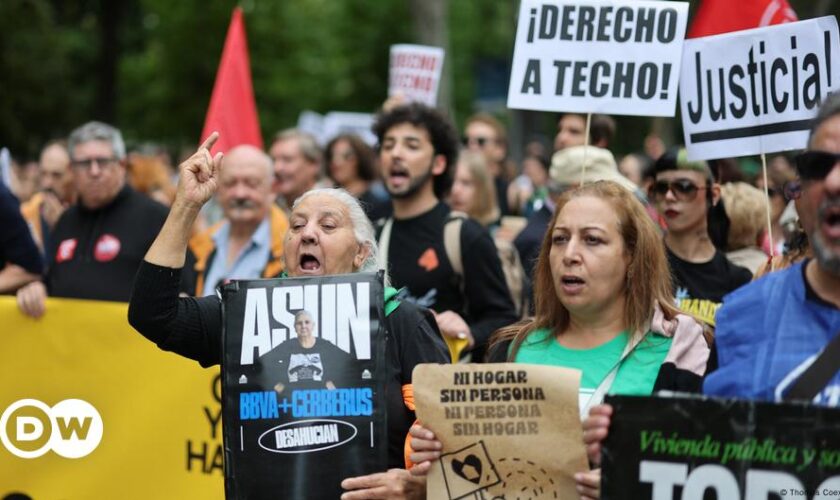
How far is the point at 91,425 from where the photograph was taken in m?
6.33

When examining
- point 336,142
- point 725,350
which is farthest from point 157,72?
point 725,350

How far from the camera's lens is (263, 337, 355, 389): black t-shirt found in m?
4.40

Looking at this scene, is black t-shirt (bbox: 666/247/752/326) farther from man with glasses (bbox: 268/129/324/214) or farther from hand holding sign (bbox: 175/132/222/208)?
man with glasses (bbox: 268/129/324/214)

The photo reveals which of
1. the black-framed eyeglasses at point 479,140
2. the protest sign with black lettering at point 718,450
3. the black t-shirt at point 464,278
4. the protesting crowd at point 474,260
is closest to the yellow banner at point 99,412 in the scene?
the protesting crowd at point 474,260

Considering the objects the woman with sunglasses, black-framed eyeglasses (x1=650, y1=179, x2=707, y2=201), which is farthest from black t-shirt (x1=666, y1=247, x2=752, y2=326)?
the woman with sunglasses

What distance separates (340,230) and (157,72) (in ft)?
97.3

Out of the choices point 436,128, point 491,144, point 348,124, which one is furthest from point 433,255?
point 348,124

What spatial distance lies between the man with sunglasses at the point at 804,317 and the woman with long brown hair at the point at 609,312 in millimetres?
578

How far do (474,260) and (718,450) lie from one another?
3276mm

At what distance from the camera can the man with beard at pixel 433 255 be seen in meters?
6.79

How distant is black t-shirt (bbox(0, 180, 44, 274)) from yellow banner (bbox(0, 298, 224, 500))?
0.56 meters

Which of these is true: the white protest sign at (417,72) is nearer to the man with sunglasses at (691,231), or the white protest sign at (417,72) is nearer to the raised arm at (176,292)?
the man with sunglasses at (691,231)

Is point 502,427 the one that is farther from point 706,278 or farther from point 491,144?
point 491,144

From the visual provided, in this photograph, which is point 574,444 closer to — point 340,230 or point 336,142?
point 340,230
